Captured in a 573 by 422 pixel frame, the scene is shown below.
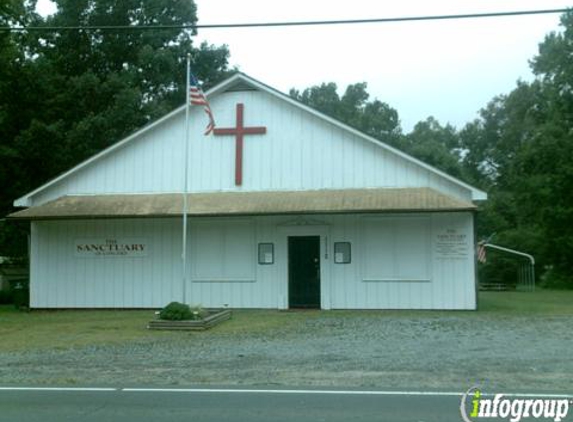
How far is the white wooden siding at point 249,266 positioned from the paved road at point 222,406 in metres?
12.1

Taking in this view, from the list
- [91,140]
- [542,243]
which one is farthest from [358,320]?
[542,243]

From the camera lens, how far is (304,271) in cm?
2186

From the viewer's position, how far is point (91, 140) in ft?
110

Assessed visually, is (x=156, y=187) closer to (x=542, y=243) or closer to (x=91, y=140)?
(x=91, y=140)

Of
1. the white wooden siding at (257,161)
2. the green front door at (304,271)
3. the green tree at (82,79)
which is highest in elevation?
the green tree at (82,79)

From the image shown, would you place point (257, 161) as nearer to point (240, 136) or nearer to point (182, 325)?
point (240, 136)

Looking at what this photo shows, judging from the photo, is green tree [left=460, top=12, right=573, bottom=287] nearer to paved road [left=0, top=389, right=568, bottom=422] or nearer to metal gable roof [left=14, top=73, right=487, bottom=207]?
metal gable roof [left=14, top=73, right=487, bottom=207]

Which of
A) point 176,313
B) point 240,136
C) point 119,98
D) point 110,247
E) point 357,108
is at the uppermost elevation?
point 357,108

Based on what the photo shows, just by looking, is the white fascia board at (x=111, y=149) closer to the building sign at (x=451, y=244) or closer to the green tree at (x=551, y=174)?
the building sign at (x=451, y=244)

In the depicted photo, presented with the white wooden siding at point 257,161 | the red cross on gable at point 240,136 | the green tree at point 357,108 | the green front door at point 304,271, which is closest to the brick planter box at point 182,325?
the green front door at point 304,271

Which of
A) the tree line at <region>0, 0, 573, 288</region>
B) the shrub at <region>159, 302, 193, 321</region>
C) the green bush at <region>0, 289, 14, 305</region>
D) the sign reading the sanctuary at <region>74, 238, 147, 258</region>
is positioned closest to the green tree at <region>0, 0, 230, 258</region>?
the tree line at <region>0, 0, 573, 288</region>

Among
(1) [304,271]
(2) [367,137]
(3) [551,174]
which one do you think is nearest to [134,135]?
(1) [304,271]

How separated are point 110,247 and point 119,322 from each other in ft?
15.0

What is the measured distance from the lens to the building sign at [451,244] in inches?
816
